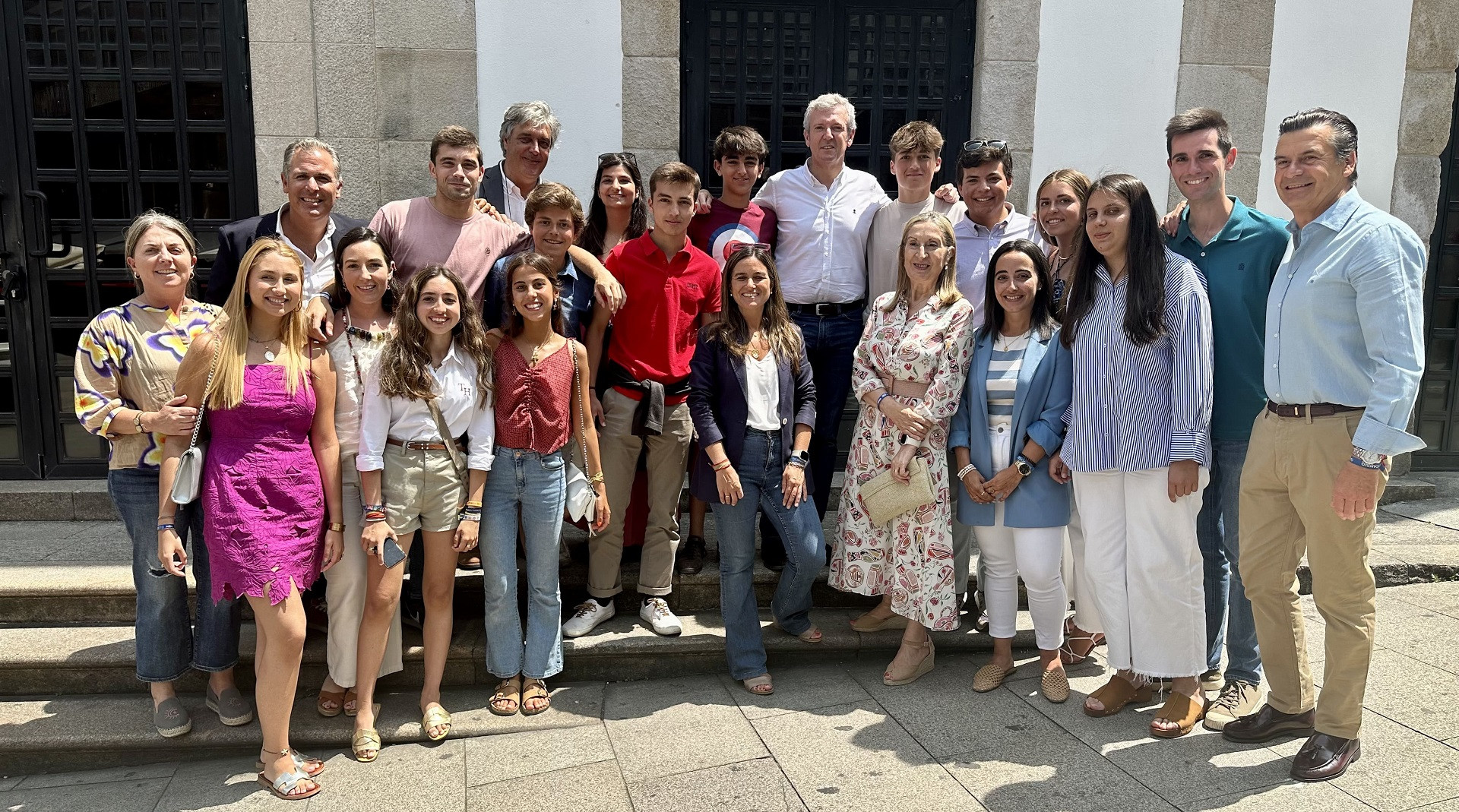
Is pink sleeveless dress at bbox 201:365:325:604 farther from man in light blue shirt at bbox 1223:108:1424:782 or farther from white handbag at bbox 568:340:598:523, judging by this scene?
man in light blue shirt at bbox 1223:108:1424:782

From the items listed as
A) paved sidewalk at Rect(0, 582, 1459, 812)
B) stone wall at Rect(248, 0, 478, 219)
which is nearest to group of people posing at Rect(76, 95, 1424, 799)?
paved sidewalk at Rect(0, 582, 1459, 812)

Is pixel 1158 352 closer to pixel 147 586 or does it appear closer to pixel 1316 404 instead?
pixel 1316 404

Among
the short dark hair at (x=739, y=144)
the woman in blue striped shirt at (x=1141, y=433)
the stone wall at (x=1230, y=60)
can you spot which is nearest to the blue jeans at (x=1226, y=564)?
the woman in blue striped shirt at (x=1141, y=433)

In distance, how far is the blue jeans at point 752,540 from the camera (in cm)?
373

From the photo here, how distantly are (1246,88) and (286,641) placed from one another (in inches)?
237

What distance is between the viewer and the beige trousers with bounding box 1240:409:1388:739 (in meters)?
2.98

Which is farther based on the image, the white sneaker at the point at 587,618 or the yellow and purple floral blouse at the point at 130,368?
the white sneaker at the point at 587,618

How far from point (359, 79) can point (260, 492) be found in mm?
3221

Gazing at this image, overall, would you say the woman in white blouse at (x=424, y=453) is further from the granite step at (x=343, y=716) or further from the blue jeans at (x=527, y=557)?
the granite step at (x=343, y=716)

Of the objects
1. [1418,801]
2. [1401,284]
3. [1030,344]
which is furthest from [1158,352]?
[1418,801]

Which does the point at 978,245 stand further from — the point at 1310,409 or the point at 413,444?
the point at 413,444

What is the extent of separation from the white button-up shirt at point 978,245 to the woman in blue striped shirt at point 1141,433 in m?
0.62

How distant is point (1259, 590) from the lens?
326 cm

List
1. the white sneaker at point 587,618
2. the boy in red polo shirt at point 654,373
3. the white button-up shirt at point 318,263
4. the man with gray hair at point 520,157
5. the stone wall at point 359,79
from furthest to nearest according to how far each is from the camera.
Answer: the stone wall at point 359,79, the man with gray hair at point 520,157, the white sneaker at point 587,618, the boy in red polo shirt at point 654,373, the white button-up shirt at point 318,263
